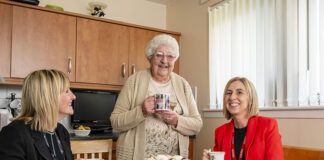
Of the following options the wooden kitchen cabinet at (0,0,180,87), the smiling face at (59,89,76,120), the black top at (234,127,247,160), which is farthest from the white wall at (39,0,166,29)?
the black top at (234,127,247,160)

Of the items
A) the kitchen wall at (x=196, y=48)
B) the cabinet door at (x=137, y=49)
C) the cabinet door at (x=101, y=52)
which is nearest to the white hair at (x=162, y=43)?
the kitchen wall at (x=196, y=48)

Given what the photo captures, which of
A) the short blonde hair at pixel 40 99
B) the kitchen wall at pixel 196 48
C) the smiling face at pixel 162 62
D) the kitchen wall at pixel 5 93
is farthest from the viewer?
the kitchen wall at pixel 196 48

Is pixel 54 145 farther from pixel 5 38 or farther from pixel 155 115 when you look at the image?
pixel 5 38

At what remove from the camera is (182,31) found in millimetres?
3949

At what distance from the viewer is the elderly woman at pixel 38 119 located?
1247 mm

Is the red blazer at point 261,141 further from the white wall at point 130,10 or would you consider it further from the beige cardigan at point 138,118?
the white wall at point 130,10

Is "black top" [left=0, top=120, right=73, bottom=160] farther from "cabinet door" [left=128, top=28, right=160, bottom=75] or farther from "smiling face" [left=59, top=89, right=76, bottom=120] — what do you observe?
"cabinet door" [left=128, top=28, right=160, bottom=75]

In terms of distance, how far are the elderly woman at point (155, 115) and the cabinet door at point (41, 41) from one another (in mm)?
1485

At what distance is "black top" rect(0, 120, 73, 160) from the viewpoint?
1209 mm

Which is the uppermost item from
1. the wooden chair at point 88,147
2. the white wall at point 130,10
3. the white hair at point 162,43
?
the white wall at point 130,10

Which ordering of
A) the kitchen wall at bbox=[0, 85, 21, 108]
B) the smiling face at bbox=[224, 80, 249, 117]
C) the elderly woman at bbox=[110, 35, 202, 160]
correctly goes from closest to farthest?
the smiling face at bbox=[224, 80, 249, 117], the elderly woman at bbox=[110, 35, 202, 160], the kitchen wall at bbox=[0, 85, 21, 108]

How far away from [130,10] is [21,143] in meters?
3.04

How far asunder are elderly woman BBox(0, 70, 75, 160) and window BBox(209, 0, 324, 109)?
67.2 inches

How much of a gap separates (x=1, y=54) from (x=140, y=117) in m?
1.91
